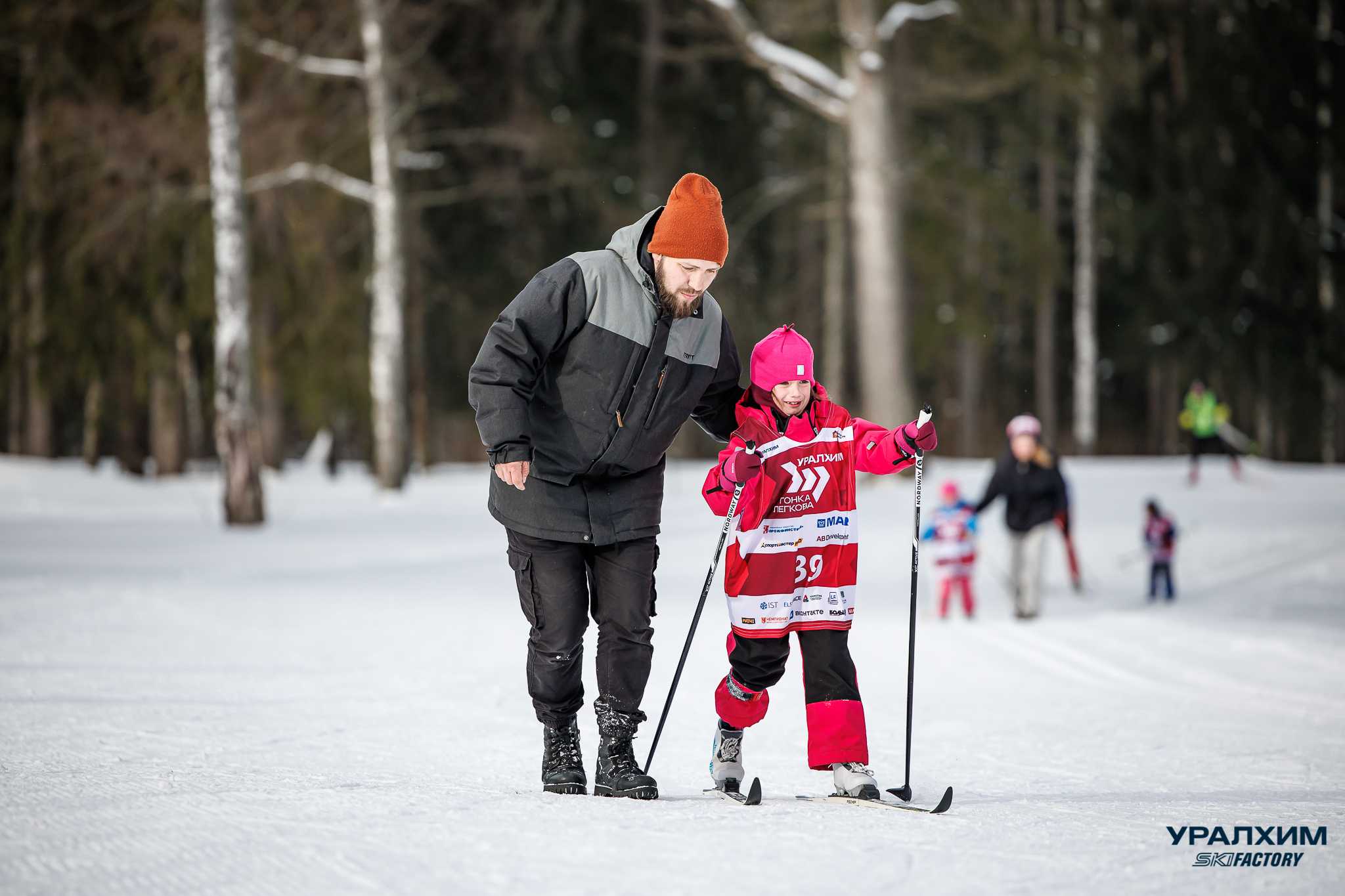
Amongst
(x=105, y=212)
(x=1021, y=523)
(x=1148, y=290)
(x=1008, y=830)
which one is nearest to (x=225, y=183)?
(x=105, y=212)

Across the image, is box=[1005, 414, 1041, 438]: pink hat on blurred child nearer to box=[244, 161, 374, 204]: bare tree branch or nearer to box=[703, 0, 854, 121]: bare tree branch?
box=[703, 0, 854, 121]: bare tree branch

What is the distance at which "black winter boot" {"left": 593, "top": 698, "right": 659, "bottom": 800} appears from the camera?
14.6 ft

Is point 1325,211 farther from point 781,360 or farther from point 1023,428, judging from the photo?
point 781,360

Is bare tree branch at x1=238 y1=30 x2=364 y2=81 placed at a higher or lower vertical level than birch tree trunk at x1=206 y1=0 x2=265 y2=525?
higher

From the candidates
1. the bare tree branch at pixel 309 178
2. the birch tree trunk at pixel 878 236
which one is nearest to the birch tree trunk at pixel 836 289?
the birch tree trunk at pixel 878 236

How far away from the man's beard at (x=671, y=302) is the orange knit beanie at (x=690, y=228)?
0.08 m

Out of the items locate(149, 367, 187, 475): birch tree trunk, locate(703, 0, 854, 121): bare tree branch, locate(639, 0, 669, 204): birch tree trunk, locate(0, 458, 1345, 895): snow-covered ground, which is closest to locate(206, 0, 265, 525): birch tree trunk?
locate(0, 458, 1345, 895): snow-covered ground

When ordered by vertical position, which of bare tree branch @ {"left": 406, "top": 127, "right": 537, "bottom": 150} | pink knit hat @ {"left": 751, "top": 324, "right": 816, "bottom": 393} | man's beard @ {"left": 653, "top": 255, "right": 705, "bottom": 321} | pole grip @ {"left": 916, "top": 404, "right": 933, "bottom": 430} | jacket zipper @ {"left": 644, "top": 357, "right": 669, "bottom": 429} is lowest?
pole grip @ {"left": 916, "top": 404, "right": 933, "bottom": 430}

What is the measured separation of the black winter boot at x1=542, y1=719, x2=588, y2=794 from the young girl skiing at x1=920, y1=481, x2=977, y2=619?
22.0 feet

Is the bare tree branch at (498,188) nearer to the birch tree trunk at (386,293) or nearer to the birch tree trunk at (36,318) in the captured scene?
the birch tree trunk at (386,293)

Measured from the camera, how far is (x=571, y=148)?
22.0 m

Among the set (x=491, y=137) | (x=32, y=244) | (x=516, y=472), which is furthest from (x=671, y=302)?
(x=32, y=244)

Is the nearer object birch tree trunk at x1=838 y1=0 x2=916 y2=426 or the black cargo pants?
the black cargo pants

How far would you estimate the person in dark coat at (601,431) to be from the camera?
437 centimetres
